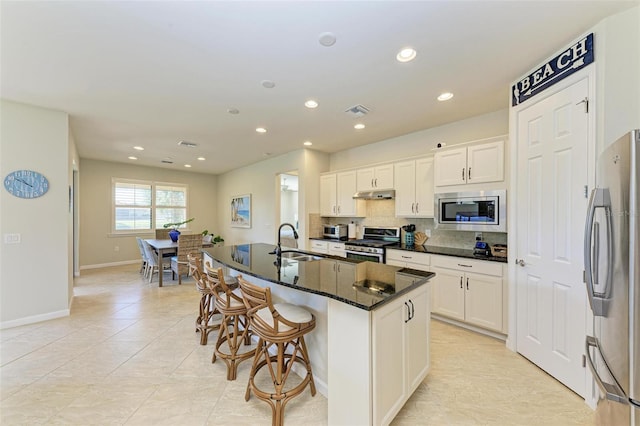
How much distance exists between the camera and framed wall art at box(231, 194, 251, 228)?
278 inches

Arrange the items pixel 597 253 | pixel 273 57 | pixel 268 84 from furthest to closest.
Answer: pixel 268 84 → pixel 273 57 → pixel 597 253

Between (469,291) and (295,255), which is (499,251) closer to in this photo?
(469,291)

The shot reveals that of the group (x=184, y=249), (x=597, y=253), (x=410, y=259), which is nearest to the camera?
(x=597, y=253)

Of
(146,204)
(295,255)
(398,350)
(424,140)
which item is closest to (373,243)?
(295,255)

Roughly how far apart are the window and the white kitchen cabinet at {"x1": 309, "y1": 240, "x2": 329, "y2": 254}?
202 inches

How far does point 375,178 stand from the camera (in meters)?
4.34

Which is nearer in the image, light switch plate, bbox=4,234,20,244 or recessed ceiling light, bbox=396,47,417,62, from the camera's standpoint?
recessed ceiling light, bbox=396,47,417,62

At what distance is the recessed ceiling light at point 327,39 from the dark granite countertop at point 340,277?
1826 mm

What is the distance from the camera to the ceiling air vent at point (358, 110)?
126 inches

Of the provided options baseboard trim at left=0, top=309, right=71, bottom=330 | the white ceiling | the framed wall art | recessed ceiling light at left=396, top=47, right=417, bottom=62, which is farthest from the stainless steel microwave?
baseboard trim at left=0, top=309, right=71, bottom=330

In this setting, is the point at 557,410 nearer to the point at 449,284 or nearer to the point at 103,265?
the point at 449,284

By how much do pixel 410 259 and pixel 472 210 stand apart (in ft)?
3.32

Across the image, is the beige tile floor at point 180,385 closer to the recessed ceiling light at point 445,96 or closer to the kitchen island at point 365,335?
the kitchen island at point 365,335

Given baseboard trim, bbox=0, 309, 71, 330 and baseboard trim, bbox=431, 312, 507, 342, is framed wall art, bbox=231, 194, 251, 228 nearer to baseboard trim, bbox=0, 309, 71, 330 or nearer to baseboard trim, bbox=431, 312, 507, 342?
baseboard trim, bbox=0, 309, 71, 330
